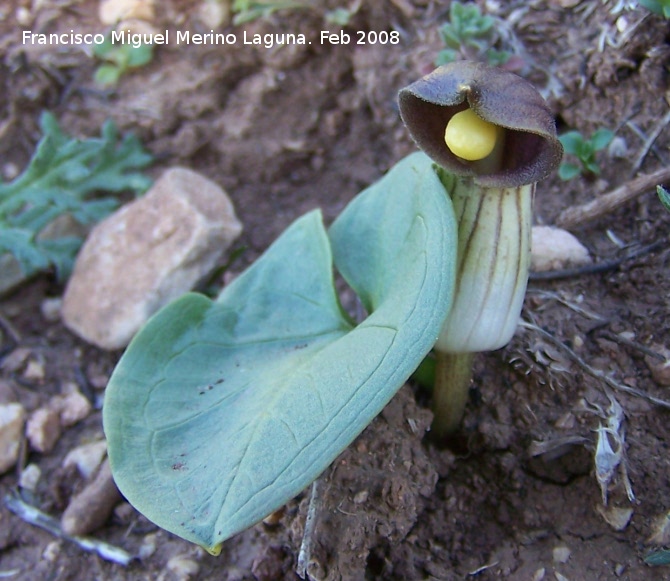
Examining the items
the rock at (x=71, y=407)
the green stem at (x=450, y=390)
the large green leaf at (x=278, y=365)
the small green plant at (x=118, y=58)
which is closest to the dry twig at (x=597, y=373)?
the green stem at (x=450, y=390)

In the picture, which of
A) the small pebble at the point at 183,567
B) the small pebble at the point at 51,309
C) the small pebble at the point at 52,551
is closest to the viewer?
the small pebble at the point at 183,567

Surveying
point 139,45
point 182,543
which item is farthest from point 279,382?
point 139,45

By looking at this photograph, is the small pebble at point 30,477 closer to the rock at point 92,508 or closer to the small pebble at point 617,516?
the rock at point 92,508

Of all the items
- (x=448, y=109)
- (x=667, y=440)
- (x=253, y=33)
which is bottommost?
(x=667, y=440)

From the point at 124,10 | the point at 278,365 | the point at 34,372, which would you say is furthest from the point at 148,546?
the point at 124,10

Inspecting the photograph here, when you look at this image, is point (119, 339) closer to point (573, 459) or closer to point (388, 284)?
point (388, 284)

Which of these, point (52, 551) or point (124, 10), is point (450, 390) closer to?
point (52, 551)

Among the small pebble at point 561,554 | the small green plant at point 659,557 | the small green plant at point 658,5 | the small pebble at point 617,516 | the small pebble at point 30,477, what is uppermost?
the small green plant at point 658,5
